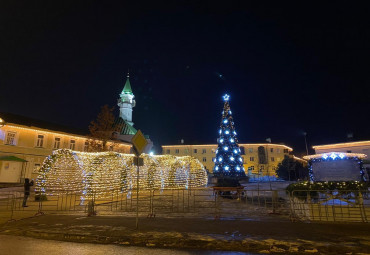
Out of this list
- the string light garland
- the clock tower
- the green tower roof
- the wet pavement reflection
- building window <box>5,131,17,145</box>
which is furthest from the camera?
the green tower roof

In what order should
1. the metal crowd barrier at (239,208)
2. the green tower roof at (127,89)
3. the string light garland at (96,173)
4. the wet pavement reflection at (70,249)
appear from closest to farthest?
the wet pavement reflection at (70,249) → the metal crowd barrier at (239,208) → the string light garland at (96,173) → the green tower roof at (127,89)

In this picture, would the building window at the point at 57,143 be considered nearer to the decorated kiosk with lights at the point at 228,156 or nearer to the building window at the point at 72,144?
the building window at the point at 72,144

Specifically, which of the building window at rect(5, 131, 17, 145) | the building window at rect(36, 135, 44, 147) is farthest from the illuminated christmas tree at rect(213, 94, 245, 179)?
the building window at rect(5, 131, 17, 145)

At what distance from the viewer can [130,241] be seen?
6430 millimetres

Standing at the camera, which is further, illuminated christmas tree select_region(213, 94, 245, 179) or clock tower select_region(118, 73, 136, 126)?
clock tower select_region(118, 73, 136, 126)

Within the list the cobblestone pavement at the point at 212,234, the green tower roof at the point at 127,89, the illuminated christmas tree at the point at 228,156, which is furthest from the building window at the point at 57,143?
the green tower roof at the point at 127,89

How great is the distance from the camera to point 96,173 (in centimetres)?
1527

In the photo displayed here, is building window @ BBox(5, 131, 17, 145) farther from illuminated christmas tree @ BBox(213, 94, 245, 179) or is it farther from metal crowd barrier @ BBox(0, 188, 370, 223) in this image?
illuminated christmas tree @ BBox(213, 94, 245, 179)

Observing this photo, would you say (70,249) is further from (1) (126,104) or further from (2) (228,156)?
(1) (126,104)

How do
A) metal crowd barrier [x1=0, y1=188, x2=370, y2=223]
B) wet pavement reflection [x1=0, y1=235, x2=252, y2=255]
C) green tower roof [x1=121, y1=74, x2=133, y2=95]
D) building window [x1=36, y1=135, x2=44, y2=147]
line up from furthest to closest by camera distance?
1. green tower roof [x1=121, y1=74, x2=133, y2=95]
2. building window [x1=36, y1=135, x2=44, y2=147]
3. metal crowd barrier [x1=0, y1=188, x2=370, y2=223]
4. wet pavement reflection [x1=0, y1=235, x2=252, y2=255]

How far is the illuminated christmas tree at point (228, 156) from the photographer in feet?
88.2

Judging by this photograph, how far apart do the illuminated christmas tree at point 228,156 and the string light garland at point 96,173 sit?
5.63m

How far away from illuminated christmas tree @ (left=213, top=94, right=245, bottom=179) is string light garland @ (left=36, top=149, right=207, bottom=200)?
5.63 meters

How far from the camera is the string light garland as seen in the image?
14695 mm
